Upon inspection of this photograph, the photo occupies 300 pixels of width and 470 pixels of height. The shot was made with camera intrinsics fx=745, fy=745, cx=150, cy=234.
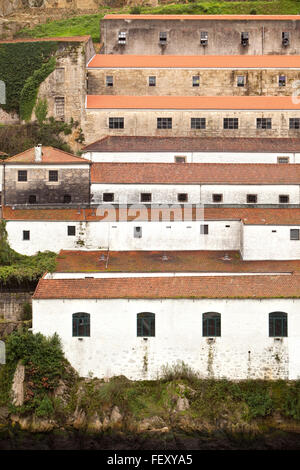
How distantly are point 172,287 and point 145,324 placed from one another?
2.51 m

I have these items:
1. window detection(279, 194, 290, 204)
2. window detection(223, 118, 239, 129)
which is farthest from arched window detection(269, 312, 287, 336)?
window detection(223, 118, 239, 129)

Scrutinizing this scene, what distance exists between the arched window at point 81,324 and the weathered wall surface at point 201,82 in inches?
1183

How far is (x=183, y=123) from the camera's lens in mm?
61094

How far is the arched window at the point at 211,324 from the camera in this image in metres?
38.8

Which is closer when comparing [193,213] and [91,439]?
[91,439]

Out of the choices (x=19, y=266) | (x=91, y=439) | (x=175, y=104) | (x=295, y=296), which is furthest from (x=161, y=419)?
(x=175, y=104)

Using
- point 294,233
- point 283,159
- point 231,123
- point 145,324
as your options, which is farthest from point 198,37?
point 145,324

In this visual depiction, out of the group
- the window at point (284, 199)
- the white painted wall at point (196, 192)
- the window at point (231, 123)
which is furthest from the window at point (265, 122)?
the window at point (284, 199)

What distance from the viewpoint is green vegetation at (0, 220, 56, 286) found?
145 ft

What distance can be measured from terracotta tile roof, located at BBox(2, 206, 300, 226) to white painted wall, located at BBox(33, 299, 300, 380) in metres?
10.3

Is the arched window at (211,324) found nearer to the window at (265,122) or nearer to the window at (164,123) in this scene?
the window at (164,123)

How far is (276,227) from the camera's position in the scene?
156 ft
